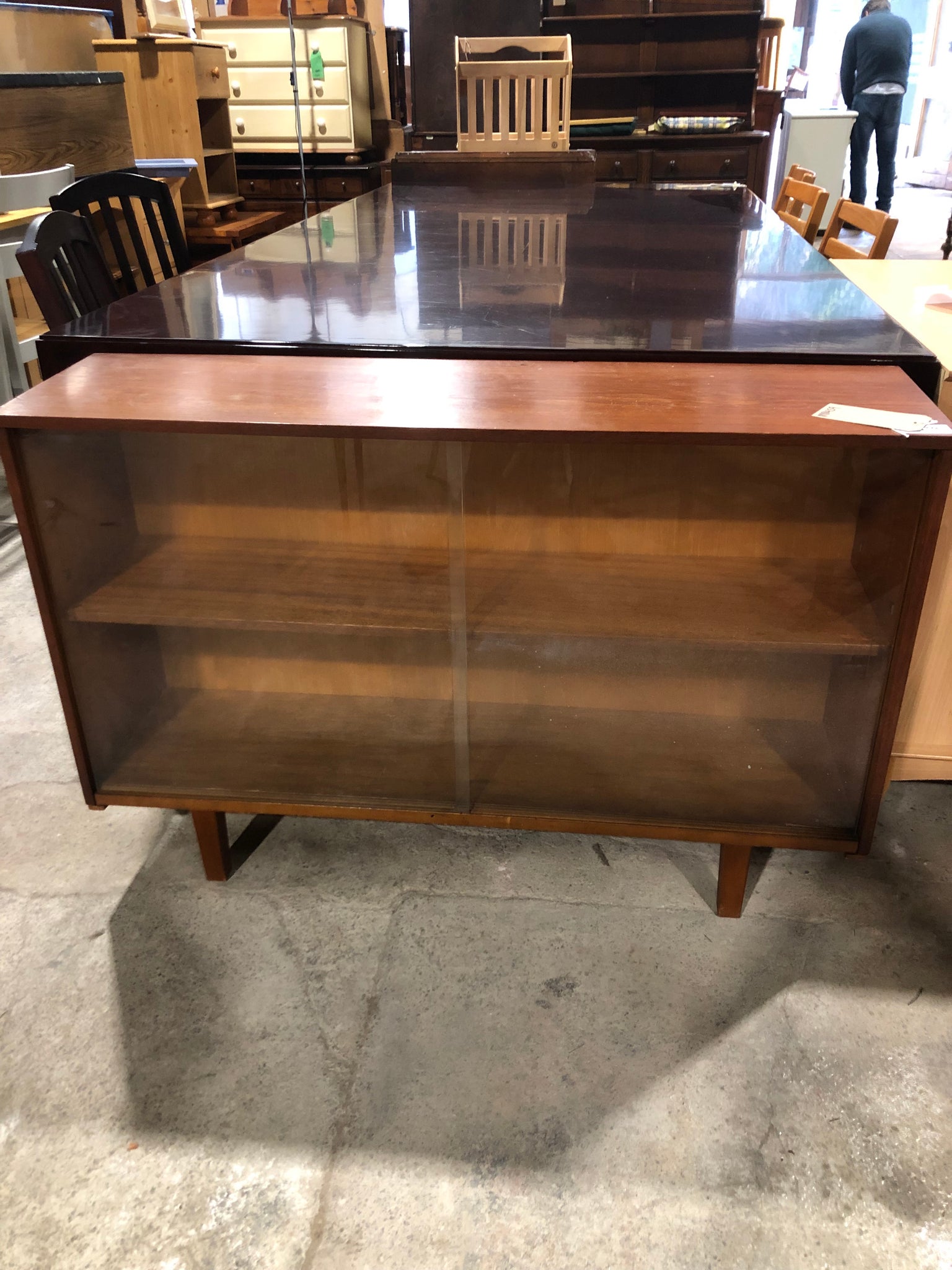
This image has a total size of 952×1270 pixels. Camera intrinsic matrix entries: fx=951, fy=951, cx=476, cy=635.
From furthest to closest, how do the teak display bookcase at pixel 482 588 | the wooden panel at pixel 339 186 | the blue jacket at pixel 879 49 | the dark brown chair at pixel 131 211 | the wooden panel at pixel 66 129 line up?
the blue jacket at pixel 879 49 < the wooden panel at pixel 339 186 < the wooden panel at pixel 66 129 < the dark brown chair at pixel 131 211 < the teak display bookcase at pixel 482 588

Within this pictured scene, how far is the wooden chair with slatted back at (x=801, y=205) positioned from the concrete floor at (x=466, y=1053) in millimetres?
1898

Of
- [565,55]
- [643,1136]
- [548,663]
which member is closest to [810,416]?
[548,663]

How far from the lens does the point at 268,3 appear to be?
17.2 ft

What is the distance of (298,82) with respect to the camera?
5121 mm

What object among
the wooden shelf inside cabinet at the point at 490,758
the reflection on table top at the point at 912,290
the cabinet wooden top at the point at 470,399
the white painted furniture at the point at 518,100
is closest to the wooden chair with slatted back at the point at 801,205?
the reflection on table top at the point at 912,290

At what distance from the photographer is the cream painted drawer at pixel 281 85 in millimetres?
5176

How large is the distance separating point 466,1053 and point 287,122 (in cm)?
541

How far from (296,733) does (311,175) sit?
5034 mm

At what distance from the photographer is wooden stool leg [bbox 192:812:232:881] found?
4.60 feet

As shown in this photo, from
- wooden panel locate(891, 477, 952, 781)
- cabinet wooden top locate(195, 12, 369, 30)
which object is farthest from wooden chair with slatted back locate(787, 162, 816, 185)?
cabinet wooden top locate(195, 12, 369, 30)

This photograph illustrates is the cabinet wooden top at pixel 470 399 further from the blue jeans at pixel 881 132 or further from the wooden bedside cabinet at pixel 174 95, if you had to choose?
the blue jeans at pixel 881 132

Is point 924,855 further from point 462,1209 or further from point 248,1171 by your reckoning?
point 248,1171

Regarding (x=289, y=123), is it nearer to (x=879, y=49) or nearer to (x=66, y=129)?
(x=66, y=129)

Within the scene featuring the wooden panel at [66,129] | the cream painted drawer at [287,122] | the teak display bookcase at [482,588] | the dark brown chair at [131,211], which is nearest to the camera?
the teak display bookcase at [482,588]
